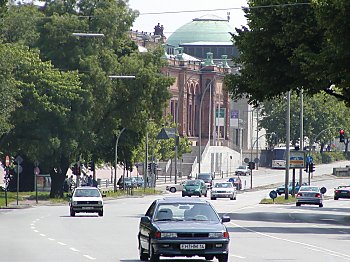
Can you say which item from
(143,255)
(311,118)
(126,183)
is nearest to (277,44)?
(143,255)

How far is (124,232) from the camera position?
38.3m

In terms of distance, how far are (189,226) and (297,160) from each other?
58.5 meters

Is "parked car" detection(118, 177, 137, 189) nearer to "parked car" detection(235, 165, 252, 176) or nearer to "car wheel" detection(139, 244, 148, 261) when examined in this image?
"parked car" detection(235, 165, 252, 176)

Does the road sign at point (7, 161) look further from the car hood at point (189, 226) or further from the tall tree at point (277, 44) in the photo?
the car hood at point (189, 226)

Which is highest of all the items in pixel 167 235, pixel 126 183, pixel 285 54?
pixel 285 54

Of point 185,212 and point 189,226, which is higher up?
point 185,212

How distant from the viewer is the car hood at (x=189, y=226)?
23680mm

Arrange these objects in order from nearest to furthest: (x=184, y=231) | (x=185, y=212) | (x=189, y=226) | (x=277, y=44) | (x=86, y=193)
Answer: (x=184, y=231)
(x=189, y=226)
(x=185, y=212)
(x=277, y=44)
(x=86, y=193)

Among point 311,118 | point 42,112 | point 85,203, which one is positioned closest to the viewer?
point 85,203

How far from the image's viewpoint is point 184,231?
77.4 feet

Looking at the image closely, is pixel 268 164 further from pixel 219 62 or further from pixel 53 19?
pixel 53 19

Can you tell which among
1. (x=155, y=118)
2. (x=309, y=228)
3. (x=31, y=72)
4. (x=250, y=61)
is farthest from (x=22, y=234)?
(x=155, y=118)

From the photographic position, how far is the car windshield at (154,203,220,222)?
81.3 feet

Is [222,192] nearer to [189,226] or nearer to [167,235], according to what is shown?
[189,226]
